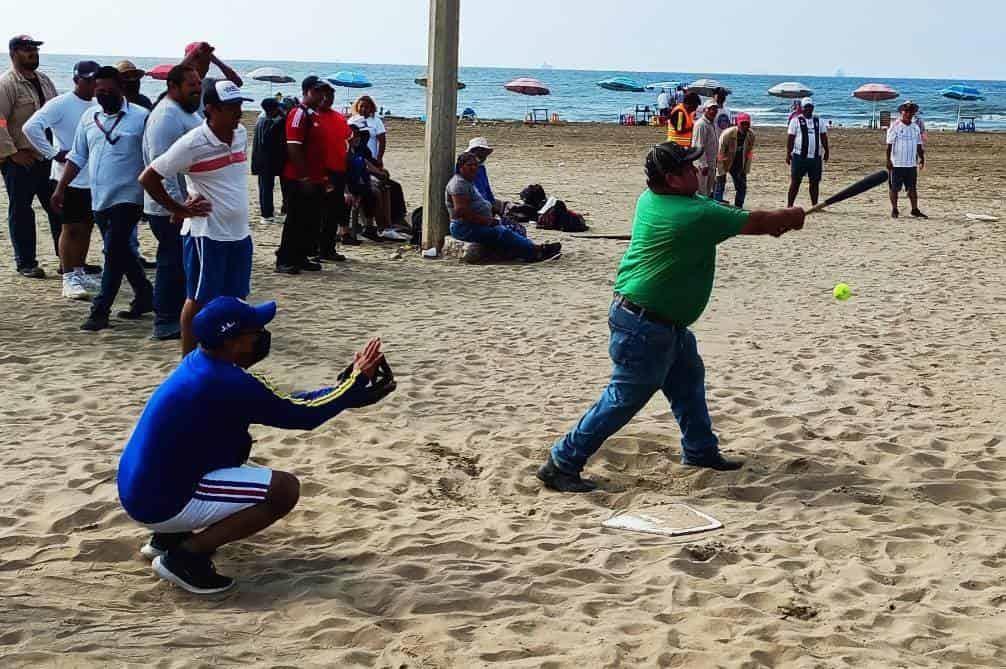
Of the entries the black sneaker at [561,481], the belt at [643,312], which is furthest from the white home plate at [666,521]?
the belt at [643,312]

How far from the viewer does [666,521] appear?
5.25m

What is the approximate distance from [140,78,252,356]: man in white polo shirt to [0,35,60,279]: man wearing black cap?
396cm

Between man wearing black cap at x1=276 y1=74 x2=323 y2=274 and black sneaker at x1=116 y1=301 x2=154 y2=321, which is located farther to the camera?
man wearing black cap at x1=276 y1=74 x2=323 y2=274

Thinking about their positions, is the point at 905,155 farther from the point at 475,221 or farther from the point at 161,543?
the point at 161,543

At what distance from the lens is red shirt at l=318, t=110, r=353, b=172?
36.6 ft

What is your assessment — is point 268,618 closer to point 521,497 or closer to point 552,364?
point 521,497

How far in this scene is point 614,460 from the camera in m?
6.26

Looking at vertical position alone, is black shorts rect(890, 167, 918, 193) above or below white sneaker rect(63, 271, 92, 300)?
above

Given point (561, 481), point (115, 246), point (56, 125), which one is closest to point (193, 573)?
point (561, 481)

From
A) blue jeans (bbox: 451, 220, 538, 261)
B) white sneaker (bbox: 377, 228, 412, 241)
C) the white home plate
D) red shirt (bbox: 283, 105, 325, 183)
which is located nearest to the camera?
the white home plate

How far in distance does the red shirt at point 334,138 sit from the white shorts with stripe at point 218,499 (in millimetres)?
6914

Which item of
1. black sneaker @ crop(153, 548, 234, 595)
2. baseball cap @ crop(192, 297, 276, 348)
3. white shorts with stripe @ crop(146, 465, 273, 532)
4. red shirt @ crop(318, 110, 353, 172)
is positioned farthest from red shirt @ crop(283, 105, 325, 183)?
black sneaker @ crop(153, 548, 234, 595)

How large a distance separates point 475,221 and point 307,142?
1982 mm

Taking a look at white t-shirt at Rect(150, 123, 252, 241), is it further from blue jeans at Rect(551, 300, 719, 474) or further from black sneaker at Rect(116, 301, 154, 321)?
blue jeans at Rect(551, 300, 719, 474)
